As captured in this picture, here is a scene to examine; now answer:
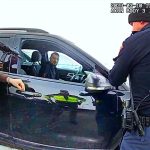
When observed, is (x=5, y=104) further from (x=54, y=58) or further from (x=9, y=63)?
(x=54, y=58)

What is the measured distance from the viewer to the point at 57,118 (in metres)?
3.96

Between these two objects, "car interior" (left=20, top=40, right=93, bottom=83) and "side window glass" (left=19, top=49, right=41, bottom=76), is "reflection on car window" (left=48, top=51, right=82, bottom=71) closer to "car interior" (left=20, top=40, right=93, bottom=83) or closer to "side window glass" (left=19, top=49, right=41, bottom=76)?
"car interior" (left=20, top=40, right=93, bottom=83)

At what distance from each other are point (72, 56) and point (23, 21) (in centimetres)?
426

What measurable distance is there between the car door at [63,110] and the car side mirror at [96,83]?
107mm

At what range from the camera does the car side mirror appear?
3.74 metres

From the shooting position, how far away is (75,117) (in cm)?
393

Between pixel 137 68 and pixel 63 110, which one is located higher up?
pixel 137 68

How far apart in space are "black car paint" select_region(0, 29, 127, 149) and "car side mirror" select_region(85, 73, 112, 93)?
79mm

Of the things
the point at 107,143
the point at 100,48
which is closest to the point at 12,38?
the point at 107,143

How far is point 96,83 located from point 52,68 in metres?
0.59

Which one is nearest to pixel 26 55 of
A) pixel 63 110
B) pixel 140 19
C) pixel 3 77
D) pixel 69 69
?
pixel 3 77

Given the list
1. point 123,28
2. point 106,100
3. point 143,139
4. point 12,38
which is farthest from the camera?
point 123,28

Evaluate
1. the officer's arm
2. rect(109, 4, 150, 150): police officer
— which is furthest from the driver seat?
rect(109, 4, 150, 150): police officer

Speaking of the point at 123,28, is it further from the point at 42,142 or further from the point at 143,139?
the point at 143,139
